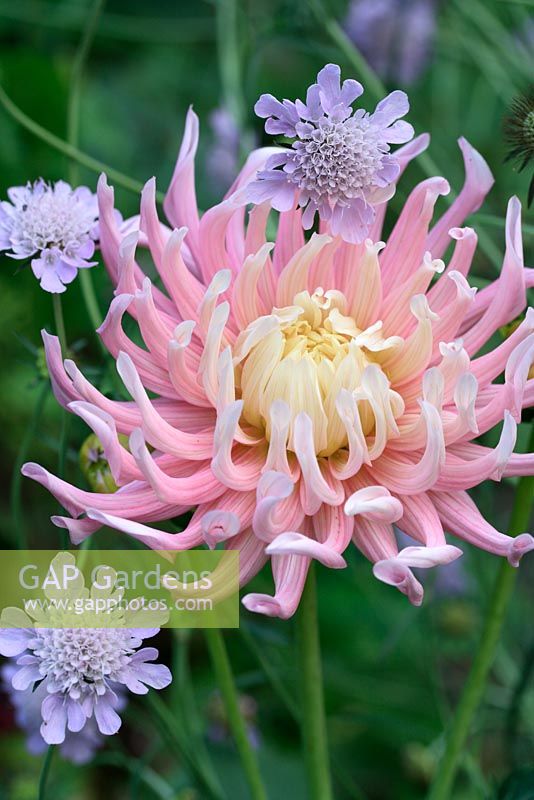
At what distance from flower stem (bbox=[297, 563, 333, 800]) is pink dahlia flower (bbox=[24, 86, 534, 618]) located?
5 cm

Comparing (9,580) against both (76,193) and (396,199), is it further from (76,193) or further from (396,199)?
(396,199)

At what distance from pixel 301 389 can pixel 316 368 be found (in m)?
0.01

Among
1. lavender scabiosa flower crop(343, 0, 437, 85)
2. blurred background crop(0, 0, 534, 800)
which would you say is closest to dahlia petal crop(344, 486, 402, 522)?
blurred background crop(0, 0, 534, 800)

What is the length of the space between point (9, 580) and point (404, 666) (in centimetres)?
38

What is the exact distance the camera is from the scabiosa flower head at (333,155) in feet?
1.18

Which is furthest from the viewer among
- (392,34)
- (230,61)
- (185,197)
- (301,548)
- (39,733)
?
(392,34)

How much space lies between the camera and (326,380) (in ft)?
1.27

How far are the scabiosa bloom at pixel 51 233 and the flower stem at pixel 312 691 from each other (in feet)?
0.52

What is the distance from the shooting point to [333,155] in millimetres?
360

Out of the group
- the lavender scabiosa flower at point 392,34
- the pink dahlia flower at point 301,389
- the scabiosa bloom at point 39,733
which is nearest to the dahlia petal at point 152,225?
the pink dahlia flower at point 301,389

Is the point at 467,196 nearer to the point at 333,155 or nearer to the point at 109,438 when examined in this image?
the point at 333,155

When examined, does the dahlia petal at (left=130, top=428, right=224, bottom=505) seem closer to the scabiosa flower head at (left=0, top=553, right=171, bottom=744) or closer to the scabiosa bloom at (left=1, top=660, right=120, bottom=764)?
the scabiosa flower head at (left=0, top=553, right=171, bottom=744)

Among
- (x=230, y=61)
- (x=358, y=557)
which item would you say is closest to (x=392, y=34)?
(x=230, y=61)

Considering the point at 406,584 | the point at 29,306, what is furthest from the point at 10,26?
the point at 406,584
